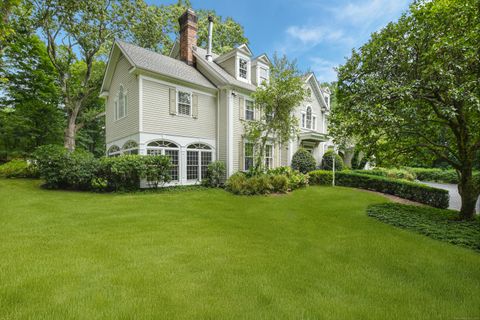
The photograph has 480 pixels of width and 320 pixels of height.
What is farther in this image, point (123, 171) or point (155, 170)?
point (155, 170)

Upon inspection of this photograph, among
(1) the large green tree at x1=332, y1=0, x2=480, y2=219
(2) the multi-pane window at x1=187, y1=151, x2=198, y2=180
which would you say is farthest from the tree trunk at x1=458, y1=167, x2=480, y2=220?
(2) the multi-pane window at x1=187, y1=151, x2=198, y2=180

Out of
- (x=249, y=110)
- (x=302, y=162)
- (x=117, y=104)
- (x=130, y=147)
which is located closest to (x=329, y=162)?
(x=302, y=162)

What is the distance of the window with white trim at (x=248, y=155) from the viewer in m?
14.3

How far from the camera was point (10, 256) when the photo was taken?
149 inches

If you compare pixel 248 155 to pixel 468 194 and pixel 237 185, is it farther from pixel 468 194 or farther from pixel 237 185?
pixel 468 194

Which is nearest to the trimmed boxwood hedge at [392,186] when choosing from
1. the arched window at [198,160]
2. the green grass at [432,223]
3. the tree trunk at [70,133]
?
the green grass at [432,223]

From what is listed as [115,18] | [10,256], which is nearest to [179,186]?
[10,256]

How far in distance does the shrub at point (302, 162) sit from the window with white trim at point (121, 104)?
1126 centimetres

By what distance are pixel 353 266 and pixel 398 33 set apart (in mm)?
6736

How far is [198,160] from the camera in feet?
42.5

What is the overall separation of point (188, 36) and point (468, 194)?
52.0ft

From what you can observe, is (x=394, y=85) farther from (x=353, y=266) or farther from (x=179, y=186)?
(x=179, y=186)

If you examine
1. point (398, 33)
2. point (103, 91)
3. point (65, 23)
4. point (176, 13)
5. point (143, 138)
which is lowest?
point (143, 138)

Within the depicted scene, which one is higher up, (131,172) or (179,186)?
(131,172)
